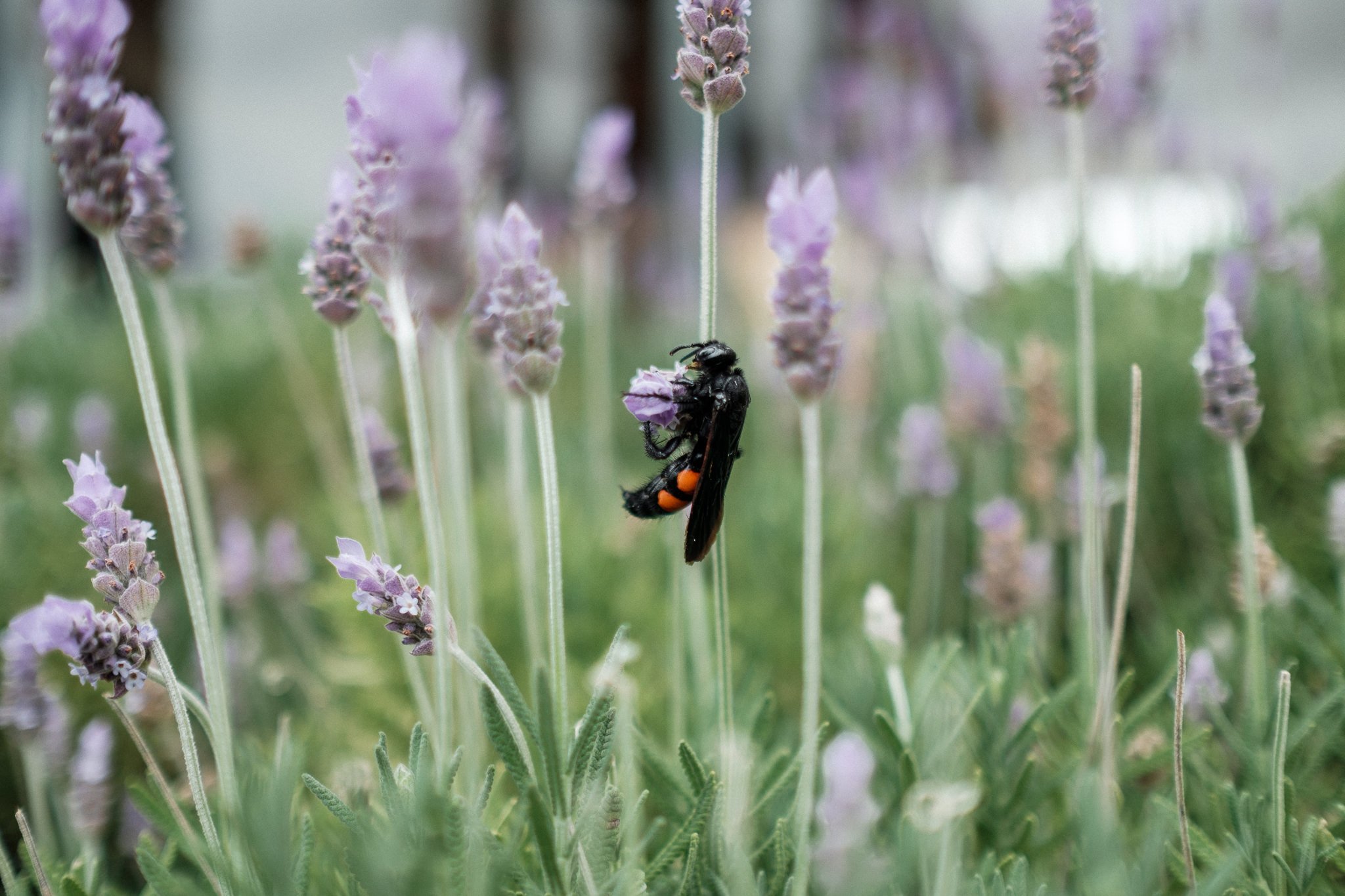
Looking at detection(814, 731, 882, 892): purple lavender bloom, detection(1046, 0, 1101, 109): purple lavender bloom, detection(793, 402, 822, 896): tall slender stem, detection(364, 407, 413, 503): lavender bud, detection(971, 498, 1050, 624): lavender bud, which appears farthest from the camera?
detection(971, 498, 1050, 624): lavender bud

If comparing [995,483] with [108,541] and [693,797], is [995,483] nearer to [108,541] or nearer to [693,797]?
[693,797]

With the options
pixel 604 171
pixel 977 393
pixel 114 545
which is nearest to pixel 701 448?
pixel 114 545

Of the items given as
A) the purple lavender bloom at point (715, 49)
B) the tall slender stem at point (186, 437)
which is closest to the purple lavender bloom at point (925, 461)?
the purple lavender bloom at point (715, 49)

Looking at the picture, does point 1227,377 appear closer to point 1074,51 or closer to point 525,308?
point 1074,51

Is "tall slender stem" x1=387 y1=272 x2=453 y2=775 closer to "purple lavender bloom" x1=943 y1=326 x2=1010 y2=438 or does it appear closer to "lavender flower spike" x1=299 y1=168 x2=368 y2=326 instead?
"lavender flower spike" x1=299 y1=168 x2=368 y2=326

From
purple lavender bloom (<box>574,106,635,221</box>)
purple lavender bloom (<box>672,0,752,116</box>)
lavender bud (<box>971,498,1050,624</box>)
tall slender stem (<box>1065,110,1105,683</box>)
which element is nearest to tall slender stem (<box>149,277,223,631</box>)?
purple lavender bloom (<box>672,0,752,116</box>)
